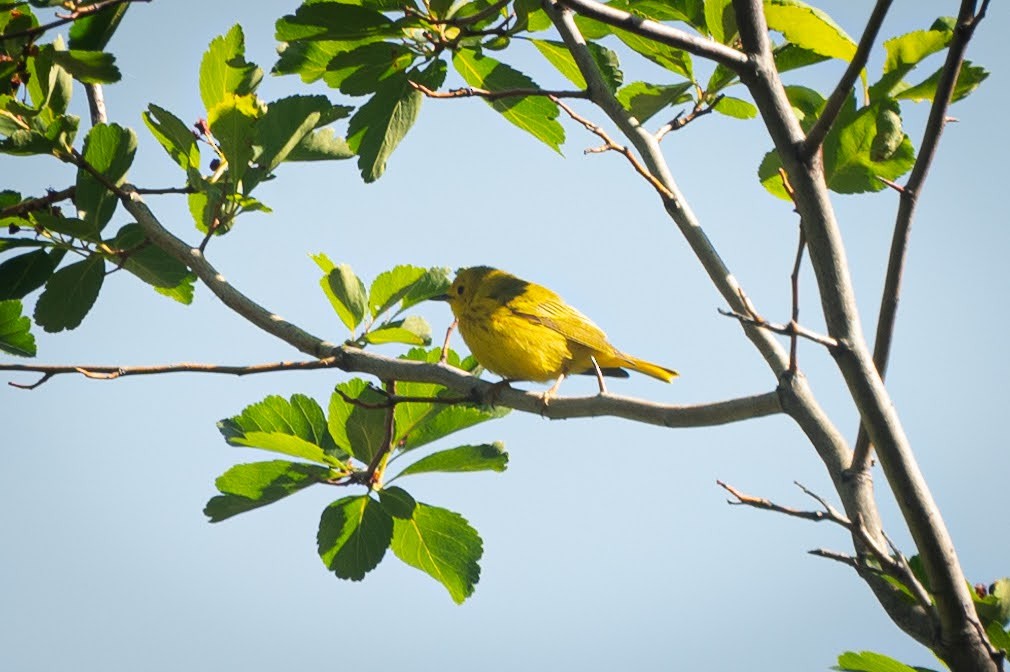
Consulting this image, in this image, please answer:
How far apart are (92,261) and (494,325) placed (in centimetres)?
199

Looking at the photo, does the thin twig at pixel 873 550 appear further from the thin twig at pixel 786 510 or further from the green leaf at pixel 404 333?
the green leaf at pixel 404 333

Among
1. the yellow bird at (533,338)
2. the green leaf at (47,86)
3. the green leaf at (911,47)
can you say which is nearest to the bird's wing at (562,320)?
the yellow bird at (533,338)

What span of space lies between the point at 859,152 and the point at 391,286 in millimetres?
1393

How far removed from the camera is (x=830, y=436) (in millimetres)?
2018

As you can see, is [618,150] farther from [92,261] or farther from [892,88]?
[92,261]

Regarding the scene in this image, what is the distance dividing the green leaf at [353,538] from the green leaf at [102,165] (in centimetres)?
106

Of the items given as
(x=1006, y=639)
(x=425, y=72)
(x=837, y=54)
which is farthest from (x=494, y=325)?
(x=1006, y=639)

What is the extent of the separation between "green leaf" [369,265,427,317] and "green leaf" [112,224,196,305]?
0.56 metres

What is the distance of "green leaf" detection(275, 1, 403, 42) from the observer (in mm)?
2543

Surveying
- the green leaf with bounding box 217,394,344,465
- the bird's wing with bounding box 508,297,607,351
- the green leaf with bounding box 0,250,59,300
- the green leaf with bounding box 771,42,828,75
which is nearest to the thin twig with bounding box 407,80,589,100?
the green leaf with bounding box 771,42,828,75

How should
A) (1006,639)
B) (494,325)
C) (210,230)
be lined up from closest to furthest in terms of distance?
(1006,639)
(210,230)
(494,325)

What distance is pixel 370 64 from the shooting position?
108 inches

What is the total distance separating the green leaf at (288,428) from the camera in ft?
9.73

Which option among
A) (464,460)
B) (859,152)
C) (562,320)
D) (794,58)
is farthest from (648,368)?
(859,152)
